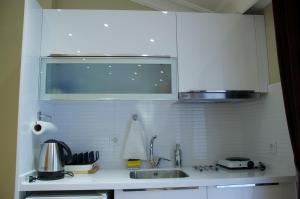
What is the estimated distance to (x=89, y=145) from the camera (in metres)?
2.38

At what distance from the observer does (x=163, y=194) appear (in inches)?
70.2

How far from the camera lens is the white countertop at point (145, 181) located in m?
1.71

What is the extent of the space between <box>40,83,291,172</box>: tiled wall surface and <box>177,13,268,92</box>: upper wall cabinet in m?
0.31

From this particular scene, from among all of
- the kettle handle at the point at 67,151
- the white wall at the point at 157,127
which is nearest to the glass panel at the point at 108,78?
the white wall at the point at 157,127

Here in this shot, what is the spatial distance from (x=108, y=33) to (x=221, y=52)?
96 cm

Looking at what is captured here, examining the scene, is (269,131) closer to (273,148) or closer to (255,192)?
(273,148)

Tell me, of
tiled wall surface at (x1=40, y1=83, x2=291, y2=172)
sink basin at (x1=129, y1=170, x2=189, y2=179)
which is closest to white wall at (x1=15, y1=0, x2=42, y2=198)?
tiled wall surface at (x1=40, y1=83, x2=291, y2=172)

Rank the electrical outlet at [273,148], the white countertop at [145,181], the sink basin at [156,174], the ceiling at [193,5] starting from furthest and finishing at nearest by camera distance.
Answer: the ceiling at [193,5], the sink basin at [156,174], the electrical outlet at [273,148], the white countertop at [145,181]

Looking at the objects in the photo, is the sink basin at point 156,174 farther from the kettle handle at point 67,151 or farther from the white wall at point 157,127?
the kettle handle at point 67,151

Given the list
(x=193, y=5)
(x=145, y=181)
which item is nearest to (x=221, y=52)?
(x=193, y=5)

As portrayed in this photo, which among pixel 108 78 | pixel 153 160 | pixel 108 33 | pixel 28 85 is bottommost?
pixel 153 160

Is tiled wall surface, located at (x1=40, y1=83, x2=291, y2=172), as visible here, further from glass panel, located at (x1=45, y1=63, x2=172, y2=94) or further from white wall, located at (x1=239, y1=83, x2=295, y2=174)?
glass panel, located at (x1=45, y1=63, x2=172, y2=94)

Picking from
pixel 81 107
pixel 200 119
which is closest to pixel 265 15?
pixel 200 119

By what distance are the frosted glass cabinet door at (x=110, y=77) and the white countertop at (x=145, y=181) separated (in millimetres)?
630
